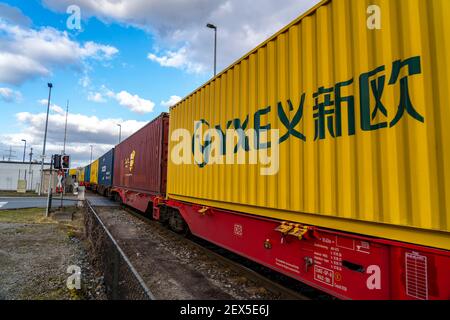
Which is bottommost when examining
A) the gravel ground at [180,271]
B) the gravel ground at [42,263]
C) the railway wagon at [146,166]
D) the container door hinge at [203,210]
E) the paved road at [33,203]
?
the gravel ground at [42,263]

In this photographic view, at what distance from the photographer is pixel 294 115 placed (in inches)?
162

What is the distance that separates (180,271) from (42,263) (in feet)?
11.7

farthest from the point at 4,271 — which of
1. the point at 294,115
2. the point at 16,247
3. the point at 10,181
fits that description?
the point at 10,181

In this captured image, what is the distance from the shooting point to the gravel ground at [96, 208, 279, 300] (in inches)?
186

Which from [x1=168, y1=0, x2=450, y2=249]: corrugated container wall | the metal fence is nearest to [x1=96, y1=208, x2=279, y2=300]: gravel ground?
the metal fence

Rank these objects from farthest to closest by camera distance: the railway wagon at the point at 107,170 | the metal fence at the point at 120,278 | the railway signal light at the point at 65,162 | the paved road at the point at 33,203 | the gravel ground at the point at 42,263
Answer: the railway wagon at the point at 107,170 < the paved road at the point at 33,203 < the railway signal light at the point at 65,162 < the gravel ground at the point at 42,263 < the metal fence at the point at 120,278

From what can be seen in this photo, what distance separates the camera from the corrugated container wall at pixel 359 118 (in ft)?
8.63

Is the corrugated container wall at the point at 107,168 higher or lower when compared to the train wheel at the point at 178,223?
higher

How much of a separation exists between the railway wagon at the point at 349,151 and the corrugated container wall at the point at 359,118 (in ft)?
0.04

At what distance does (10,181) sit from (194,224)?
4801cm

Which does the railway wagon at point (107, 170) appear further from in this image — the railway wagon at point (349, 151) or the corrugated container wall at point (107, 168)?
the railway wagon at point (349, 151)

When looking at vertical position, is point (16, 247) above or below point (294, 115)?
below

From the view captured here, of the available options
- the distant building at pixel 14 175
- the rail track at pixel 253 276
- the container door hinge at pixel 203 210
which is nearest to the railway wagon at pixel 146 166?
the rail track at pixel 253 276

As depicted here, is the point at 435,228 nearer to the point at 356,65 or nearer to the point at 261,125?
the point at 356,65
